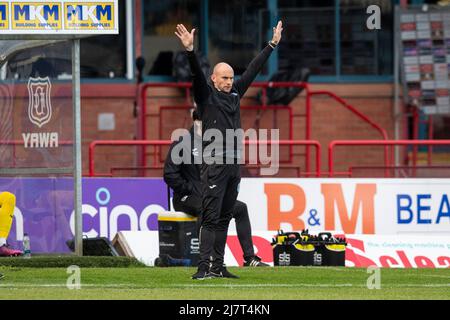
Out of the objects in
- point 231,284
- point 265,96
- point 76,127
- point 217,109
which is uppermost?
point 265,96

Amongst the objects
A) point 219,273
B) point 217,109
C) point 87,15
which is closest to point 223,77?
point 217,109

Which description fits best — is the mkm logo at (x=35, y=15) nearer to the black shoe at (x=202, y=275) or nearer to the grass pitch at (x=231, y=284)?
the grass pitch at (x=231, y=284)

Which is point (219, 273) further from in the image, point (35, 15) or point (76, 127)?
point (35, 15)

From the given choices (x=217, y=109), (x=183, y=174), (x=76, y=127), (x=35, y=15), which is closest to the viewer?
(x=217, y=109)

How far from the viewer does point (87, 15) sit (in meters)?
17.0

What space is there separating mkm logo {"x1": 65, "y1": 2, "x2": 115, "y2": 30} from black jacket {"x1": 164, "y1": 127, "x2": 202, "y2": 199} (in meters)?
1.60

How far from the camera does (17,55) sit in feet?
59.6

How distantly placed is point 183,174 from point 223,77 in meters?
4.04

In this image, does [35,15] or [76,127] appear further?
[76,127]

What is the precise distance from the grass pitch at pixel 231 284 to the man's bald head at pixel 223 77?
1.78m

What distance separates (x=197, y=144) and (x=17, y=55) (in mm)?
2654

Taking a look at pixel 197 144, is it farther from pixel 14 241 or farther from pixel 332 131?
pixel 332 131
